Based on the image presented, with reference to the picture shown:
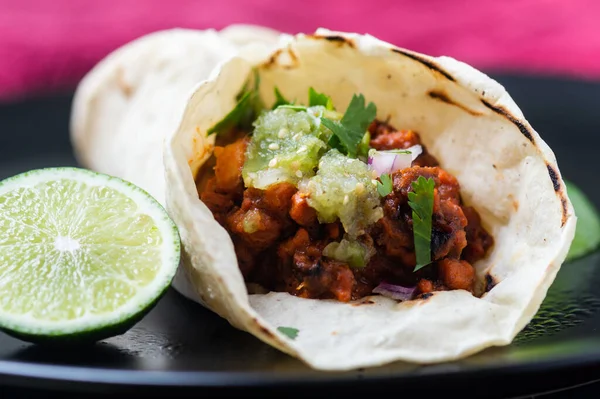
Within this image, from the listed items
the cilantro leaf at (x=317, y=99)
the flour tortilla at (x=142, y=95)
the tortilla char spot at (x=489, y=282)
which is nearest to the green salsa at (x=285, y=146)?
the cilantro leaf at (x=317, y=99)

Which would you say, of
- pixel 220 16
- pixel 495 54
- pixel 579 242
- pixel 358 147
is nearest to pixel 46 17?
pixel 220 16

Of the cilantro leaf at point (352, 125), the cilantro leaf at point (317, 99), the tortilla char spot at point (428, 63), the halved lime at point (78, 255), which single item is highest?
the tortilla char spot at point (428, 63)

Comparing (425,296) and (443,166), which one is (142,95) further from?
(425,296)

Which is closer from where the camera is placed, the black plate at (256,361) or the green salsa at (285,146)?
the black plate at (256,361)

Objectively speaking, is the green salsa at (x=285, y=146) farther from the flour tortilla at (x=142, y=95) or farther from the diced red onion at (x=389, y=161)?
the flour tortilla at (x=142, y=95)

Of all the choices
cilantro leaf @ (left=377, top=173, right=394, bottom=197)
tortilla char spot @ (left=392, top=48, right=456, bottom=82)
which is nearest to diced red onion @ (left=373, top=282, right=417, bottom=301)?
cilantro leaf @ (left=377, top=173, right=394, bottom=197)

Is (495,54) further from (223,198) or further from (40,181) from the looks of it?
(40,181)

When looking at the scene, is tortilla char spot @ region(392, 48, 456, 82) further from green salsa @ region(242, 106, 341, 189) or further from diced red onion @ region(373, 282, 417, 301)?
diced red onion @ region(373, 282, 417, 301)

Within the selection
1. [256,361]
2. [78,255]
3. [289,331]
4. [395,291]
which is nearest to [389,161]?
[395,291]
